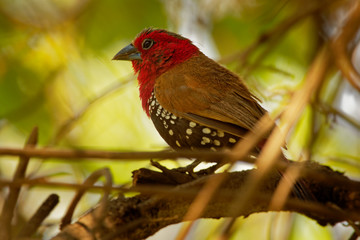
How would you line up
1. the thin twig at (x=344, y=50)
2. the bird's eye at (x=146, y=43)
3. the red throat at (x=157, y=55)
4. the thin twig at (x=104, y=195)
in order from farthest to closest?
1. the bird's eye at (x=146, y=43)
2. the red throat at (x=157, y=55)
3. the thin twig at (x=344, y=50)
4. the thin twig at (x=104, y=195)

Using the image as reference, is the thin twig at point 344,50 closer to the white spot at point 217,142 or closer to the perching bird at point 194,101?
the perching bird at point 194,101

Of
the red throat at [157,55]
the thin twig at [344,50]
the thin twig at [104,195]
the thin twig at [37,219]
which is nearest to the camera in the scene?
the thin twig at [104,195]

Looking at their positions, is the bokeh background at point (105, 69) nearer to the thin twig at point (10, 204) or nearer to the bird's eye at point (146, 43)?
the bird's eye at point (146, 43)

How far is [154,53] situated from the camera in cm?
467

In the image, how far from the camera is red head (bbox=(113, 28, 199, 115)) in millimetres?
4516

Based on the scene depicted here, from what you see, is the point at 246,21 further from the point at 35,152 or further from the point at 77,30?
the point at 35,152

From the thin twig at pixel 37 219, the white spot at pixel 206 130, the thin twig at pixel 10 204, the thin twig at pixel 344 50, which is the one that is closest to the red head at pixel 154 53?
the white spot at pixel 206 130

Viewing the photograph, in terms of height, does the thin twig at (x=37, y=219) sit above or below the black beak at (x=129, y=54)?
below

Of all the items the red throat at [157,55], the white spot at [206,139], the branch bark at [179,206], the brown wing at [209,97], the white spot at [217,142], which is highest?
the red throat at [157,55]

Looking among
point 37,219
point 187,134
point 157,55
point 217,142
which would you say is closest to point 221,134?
point 217,142

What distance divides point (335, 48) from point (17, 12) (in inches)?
140

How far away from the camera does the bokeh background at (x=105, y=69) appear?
5.01 m

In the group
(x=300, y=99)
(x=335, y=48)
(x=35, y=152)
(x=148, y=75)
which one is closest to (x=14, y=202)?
(x=35, y=152)

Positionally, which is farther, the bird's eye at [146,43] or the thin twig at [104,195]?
the bird's eye at [146,43]
